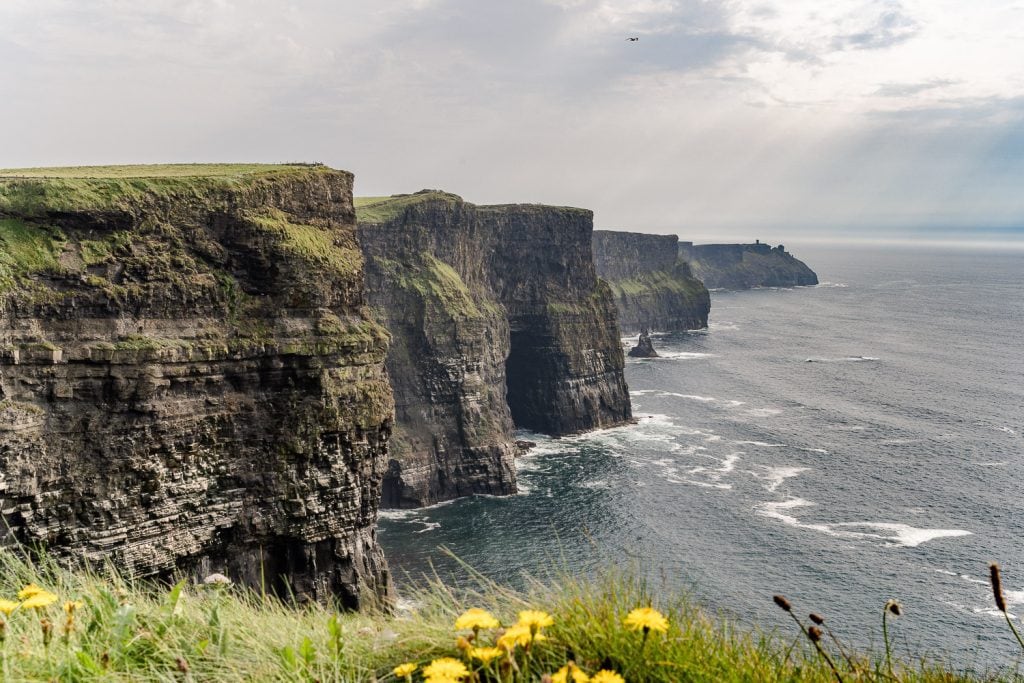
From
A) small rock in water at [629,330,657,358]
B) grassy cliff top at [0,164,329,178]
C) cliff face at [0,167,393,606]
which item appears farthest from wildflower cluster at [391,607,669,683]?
small rock in water at [629,330,657,358]

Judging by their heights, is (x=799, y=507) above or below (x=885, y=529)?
above

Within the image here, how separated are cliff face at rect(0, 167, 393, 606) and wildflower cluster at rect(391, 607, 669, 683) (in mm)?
35554

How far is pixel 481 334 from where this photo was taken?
98.1 metres

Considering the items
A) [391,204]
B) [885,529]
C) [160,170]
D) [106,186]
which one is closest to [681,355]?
[391,204]

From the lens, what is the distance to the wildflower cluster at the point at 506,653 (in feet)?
20.4

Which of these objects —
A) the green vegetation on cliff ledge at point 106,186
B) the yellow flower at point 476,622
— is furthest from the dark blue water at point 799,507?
the yellow flower at point 476,622

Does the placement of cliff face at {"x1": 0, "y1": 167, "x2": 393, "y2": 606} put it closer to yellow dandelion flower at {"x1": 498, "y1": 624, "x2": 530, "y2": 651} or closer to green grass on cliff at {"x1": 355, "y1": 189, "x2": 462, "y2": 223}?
yellow dandelion flower at {"x1": 498, "y1": 624, "x2": 530, "y2": 651}

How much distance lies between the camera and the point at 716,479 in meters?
90.4

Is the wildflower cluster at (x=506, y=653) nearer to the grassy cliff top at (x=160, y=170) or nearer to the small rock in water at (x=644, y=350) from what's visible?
the grassy cliff top at (x=160, y=170)

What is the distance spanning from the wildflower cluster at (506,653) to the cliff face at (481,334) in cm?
8039

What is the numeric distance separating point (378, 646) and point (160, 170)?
51.2 m

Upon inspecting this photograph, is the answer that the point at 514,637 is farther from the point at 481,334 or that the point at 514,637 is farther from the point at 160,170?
the point at 481,334

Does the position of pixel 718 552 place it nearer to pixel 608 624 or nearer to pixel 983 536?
pixel 983 536

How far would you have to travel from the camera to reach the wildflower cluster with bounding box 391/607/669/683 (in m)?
6.22
